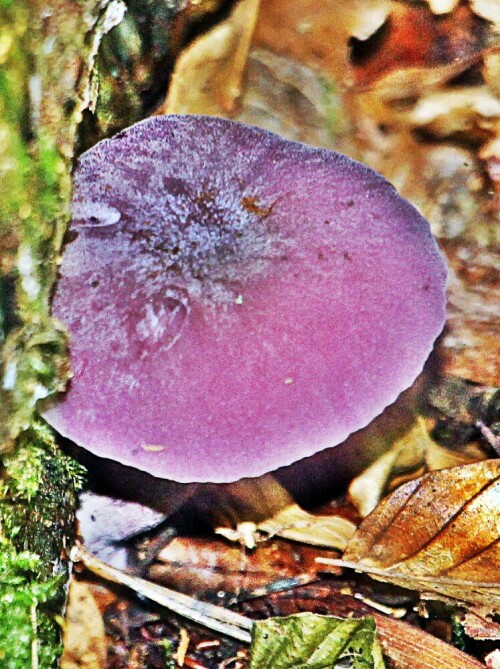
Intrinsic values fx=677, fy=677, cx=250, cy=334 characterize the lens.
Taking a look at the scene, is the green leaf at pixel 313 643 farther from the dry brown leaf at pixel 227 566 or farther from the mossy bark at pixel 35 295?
the mossy bark at pixel 35 295

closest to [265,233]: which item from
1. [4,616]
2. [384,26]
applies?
[4,616]

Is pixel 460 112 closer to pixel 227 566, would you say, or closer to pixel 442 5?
pixel 442 5

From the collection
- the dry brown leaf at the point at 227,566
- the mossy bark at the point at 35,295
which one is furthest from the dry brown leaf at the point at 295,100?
the dry brown leaf at the point at 227,566

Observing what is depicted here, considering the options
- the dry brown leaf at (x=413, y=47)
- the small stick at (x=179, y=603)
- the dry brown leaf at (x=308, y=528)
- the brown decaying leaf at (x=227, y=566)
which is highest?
the dry brown leaf at (x=413, y=47)

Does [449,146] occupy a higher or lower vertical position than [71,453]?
higher

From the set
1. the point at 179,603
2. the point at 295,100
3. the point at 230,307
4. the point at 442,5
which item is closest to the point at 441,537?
the point at 179,603

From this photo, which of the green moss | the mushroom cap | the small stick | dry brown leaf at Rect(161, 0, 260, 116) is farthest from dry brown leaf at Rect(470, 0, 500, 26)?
the small stick

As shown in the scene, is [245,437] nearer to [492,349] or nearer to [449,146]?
[492,349]
